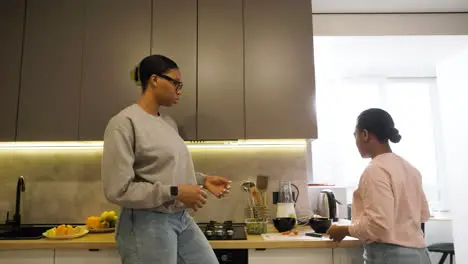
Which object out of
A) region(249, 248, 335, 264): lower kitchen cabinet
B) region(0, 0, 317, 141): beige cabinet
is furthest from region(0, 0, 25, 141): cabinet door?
region(249, 248, 335, 264): lower kitchen cabinet

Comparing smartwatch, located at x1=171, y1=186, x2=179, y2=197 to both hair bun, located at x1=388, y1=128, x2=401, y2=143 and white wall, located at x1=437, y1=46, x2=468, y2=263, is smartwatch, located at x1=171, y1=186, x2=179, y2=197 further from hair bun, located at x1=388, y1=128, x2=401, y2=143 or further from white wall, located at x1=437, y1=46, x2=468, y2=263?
white wall, located at x1=437, y1=46, x2=468, y2=263

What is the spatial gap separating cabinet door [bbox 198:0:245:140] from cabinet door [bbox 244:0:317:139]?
5cm

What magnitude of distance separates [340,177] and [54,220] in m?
2.57

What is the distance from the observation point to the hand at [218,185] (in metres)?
1.42

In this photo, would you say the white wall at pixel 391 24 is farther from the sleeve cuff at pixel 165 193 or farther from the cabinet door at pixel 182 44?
the sleeve cuff at pixel 165 193

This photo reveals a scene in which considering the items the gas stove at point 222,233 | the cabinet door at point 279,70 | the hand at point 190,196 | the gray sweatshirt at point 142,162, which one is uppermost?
the cabinet door at point 279,70

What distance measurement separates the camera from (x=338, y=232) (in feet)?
5.23

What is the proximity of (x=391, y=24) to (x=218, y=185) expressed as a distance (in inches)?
80.9

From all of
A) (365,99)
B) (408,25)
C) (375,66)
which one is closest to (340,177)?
(365,99)

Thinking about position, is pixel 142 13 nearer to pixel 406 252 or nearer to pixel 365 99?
pixel 406 252

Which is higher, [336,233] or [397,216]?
[397,216]

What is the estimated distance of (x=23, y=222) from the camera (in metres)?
2.27

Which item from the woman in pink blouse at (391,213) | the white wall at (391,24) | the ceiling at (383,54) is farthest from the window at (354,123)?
the woman in pink blouse at (391,213)

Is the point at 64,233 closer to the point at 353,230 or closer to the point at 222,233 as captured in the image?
the point at 222,233
